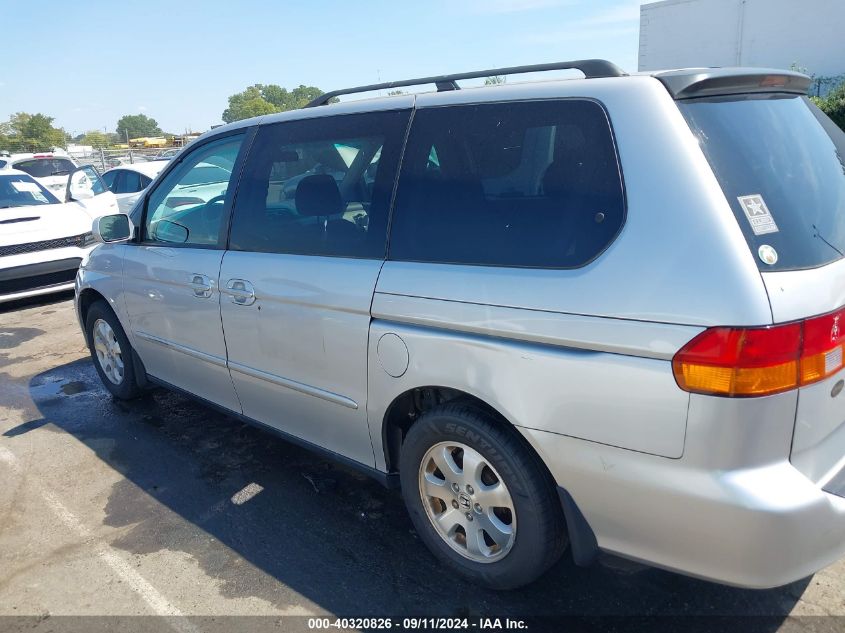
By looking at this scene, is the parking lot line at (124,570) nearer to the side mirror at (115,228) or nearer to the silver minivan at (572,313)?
the silver minivan at (572,313)

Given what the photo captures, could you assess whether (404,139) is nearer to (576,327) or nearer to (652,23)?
(576,327)

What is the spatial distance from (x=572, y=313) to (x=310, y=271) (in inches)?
52.2

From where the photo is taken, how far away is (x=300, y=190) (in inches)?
131

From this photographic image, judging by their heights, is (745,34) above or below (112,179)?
above

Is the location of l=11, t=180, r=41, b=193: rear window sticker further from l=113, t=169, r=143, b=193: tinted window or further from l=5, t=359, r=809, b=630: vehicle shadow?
l=5, t=359, r=809, b=630: vehicle shadow

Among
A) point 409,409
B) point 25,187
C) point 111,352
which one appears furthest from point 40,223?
point 409,409

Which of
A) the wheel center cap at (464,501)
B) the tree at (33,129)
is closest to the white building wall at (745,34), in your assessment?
the wheel center cap at (464,501)

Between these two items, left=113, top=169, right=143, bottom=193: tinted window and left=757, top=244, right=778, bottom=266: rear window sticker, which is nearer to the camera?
left=757, top=244, right=778, bottom=266: rear window sticker

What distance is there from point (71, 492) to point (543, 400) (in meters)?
2.85

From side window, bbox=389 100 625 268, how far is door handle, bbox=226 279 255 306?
2.99 feet

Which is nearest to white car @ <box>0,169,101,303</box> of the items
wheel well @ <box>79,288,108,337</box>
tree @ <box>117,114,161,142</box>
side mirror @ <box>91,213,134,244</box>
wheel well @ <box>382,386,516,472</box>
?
wheel well @ <box>79,288,108,337</box>

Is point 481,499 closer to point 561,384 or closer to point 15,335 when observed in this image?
point 561,384

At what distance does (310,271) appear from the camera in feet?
9.73

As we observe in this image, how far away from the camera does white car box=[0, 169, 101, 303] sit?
7.62m
